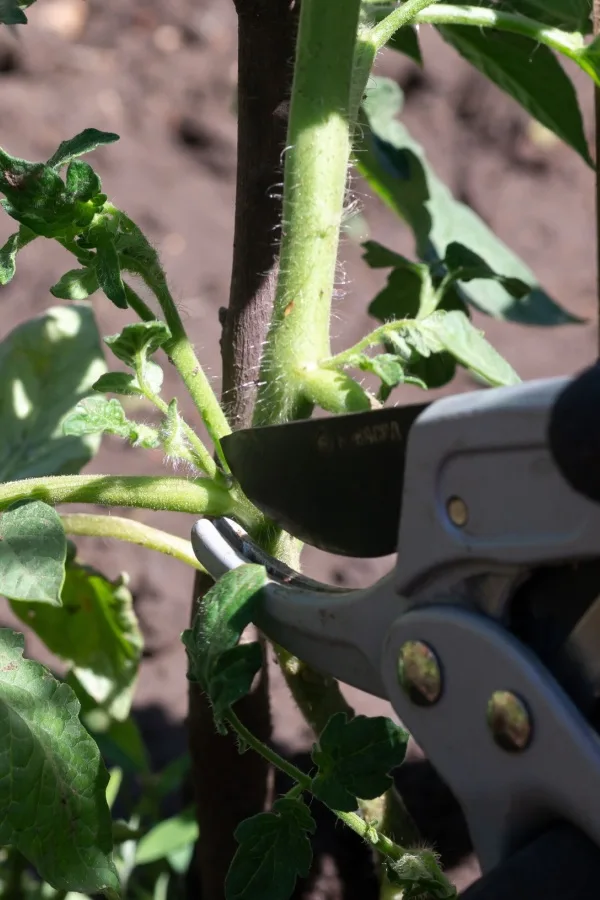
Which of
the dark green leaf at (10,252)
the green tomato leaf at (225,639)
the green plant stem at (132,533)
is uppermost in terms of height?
the dark green leaf at (10,252)

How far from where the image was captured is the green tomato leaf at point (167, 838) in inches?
46.8

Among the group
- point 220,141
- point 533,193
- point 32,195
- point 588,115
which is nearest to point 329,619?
point 32,195

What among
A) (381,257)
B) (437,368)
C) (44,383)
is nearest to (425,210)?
(381,257)

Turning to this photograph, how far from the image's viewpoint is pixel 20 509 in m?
0.71

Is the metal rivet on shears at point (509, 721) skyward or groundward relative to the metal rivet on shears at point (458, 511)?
groundward

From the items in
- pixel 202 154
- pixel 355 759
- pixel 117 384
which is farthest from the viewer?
pixel 202 154

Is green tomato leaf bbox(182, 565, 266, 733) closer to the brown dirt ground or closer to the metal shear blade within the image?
the metal shear blade

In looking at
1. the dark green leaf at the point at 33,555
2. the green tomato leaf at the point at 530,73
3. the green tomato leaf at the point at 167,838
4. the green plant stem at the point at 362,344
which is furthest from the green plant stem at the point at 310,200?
the green tomato leaf at the point at 167,838

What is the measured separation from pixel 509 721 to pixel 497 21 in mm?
612

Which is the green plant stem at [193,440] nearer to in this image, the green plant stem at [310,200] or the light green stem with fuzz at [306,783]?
the green plant stem at [310,200]

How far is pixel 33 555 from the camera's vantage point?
2.20 feet

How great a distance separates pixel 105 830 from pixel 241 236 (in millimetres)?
542

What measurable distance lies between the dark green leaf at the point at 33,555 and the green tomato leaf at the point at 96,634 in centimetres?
41

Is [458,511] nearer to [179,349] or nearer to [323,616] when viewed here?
[323,616]
